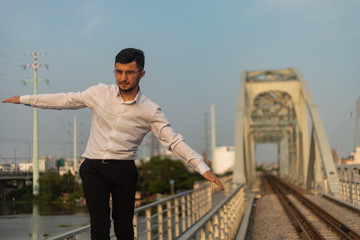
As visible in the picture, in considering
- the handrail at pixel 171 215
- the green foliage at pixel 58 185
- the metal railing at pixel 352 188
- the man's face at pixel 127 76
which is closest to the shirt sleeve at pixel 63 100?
the man's face at pixel 127 76

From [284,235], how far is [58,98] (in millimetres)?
8644

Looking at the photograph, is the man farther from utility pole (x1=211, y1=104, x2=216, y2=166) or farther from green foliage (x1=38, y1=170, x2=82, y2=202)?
utility pole (x1=211, y1=104, x2=216, y2=166)

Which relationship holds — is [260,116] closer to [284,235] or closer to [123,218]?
[284,235]

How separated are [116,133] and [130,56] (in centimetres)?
45

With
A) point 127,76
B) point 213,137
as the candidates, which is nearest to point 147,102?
point 127,76

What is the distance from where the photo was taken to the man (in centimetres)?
302

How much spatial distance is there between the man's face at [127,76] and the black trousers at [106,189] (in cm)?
44

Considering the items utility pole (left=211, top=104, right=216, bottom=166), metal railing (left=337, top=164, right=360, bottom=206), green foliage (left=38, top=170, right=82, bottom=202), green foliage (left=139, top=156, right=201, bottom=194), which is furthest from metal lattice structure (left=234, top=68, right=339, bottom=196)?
green foliage (left=38, top=170, right=82, bottom=202)

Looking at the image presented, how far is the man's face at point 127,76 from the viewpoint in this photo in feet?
9.84

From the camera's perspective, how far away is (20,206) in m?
4.31

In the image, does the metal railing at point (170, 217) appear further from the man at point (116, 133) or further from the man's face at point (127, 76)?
the man's face at point (127, 76)

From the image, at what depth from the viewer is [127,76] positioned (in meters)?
3.01

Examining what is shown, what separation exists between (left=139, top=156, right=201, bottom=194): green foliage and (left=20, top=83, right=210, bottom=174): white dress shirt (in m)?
49.6

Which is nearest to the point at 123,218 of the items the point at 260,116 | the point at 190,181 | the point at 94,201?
the point at 94,201
